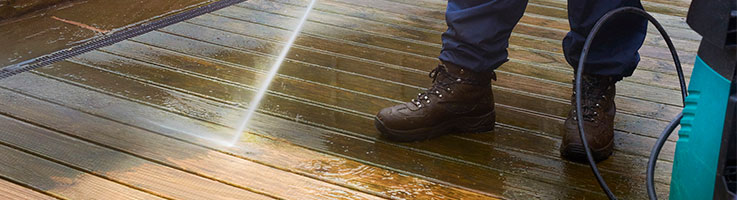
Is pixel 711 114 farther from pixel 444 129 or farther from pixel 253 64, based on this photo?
pixel 253 64

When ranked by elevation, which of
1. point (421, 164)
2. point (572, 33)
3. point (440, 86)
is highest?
point (572, 33)

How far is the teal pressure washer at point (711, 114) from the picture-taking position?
690 millimetres

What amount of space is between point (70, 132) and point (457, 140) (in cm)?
81

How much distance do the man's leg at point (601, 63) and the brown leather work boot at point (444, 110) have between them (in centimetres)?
19

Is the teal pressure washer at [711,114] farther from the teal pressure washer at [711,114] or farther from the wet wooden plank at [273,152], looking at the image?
the wet wooden plank at [273,152]

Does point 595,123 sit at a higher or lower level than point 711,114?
lower

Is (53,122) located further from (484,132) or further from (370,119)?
(484,132)

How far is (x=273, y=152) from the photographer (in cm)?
131

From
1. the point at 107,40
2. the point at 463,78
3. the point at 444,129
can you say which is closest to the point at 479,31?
the point at 463,78

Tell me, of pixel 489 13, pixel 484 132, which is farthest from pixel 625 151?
pixel 489 13

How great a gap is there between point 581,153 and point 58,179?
983mm

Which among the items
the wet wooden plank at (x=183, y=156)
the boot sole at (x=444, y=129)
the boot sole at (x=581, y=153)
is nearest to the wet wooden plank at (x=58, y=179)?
the wet wooden plank at (x=183, y=156)

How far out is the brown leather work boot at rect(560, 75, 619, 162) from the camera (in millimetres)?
1295

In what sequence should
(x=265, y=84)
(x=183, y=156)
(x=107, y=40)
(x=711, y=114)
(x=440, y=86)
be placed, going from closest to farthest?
(x=711, y=114) < (x=183, y=156) < (x=440, y=86) < (x=265, y=84) < (x=107, y=40)
